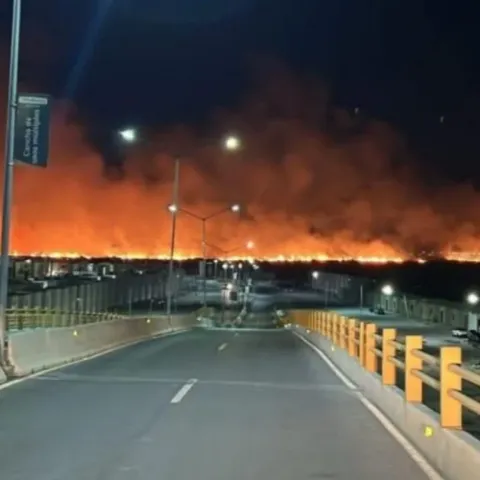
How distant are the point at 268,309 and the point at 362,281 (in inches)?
1207

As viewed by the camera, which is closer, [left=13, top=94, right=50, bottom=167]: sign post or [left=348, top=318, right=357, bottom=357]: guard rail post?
[left=13, top=94, right=50, bottom=167]: sign post

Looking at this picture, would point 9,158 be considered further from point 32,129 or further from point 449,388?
point 449,388

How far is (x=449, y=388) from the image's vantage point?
9.33 m

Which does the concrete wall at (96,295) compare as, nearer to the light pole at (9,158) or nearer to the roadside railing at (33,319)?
the roadside railing at (33,319)

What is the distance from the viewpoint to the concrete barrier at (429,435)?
817 cm

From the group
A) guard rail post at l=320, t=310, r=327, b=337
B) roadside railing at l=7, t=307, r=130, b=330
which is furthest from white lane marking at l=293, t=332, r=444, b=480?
roadside railing at l=7, t=307, r=130, b=330

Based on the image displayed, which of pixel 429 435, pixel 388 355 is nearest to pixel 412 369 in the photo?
pixel 429 435

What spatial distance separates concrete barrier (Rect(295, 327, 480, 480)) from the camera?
8.17 metres

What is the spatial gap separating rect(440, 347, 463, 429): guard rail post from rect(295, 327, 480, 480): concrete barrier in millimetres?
138

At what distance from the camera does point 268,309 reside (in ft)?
445

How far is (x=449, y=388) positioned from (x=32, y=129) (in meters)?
12.7

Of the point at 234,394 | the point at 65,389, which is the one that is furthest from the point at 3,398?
the point at 234,394

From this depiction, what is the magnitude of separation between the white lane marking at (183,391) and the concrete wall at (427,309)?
2254 inches

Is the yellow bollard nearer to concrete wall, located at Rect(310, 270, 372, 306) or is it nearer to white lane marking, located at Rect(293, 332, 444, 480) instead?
white lane marking, located at Rect(293, 332, 444, 480)
